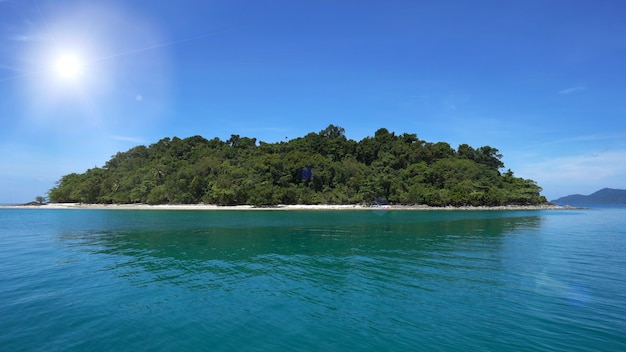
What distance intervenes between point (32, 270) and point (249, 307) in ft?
53.9

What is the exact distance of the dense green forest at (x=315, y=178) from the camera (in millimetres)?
115769

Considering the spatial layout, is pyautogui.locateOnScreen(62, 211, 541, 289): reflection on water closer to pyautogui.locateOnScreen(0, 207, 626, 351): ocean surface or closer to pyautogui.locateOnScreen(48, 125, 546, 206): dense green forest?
pyautogui.locateOnScreen(0, 207, 626, 351): ocean surface

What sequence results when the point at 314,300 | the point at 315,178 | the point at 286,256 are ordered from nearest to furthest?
the point at 314,300 < the point at 286,256 < the point at 315,178

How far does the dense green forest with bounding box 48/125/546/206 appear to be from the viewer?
380 feet

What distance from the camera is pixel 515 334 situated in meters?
10.9

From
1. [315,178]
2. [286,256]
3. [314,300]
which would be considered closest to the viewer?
[314,300]

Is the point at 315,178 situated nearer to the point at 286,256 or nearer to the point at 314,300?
the point at 286,256

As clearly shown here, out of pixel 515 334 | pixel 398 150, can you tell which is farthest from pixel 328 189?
pixel 515 334

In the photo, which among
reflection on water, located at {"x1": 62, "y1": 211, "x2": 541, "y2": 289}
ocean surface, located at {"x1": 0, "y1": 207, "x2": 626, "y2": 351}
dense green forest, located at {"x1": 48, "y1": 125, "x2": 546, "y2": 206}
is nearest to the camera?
ocean surface, located at {"x1": 0, "y1": 207, "x2": 626, "y2": 351}

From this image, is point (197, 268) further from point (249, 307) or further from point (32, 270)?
point (32, 270)

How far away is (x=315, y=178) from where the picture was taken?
4902 inches

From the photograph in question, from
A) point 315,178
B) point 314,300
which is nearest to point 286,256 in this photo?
point 314,300

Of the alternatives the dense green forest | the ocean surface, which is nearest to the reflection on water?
the ocean surface

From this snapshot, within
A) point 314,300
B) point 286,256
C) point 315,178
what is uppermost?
point 315,178
